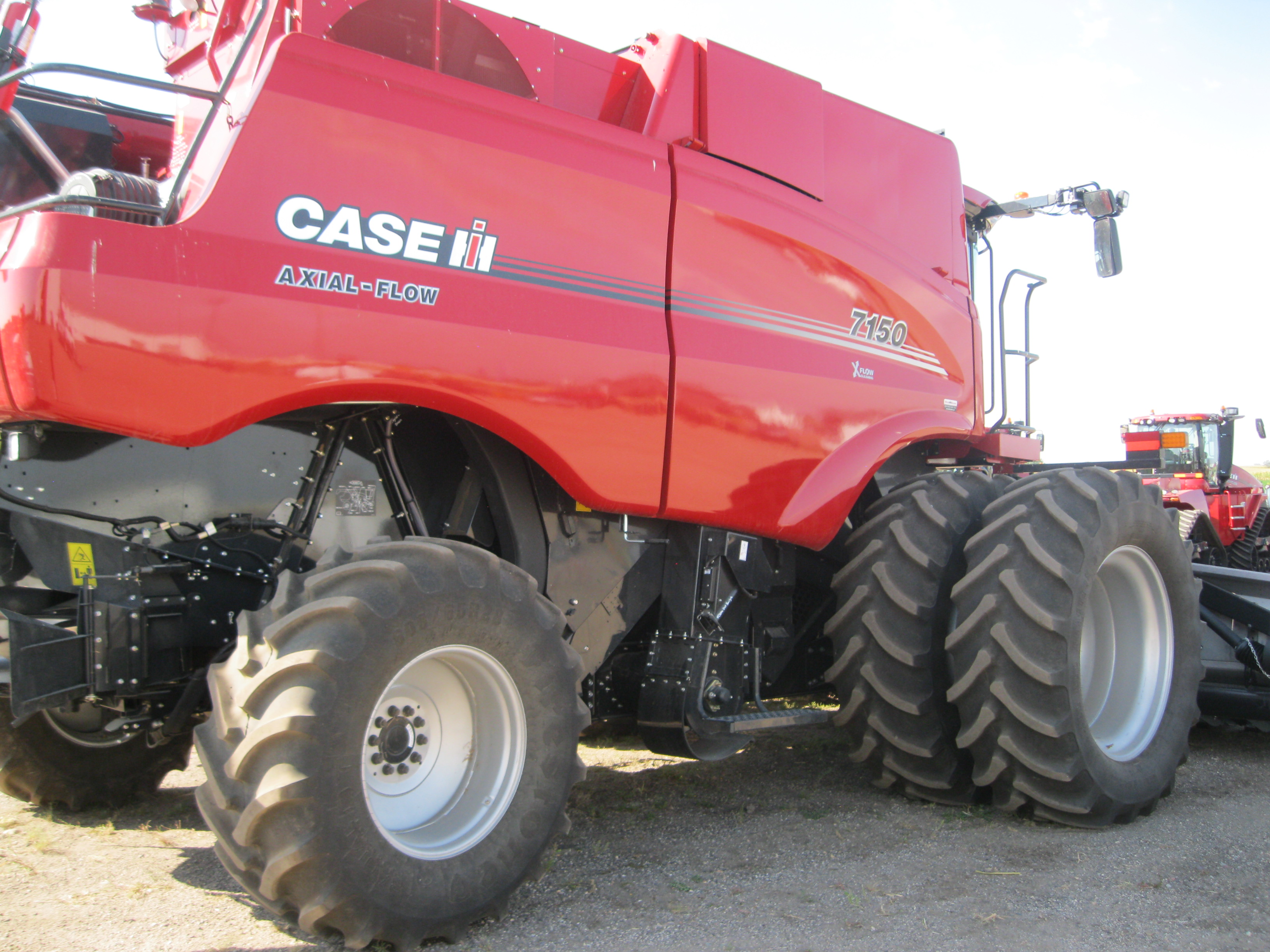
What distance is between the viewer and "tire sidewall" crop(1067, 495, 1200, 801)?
3.97m

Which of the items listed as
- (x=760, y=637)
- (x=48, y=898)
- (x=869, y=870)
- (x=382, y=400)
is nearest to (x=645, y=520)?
(x=760, y=637)

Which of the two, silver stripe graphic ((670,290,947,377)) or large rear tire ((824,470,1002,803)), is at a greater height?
silver stripe graphic ((670,290,947,377))

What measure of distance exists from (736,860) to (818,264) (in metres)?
2.28

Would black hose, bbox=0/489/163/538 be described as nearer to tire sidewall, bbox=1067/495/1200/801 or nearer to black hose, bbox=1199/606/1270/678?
tire sidewall, bbox=1067/495/1200/801

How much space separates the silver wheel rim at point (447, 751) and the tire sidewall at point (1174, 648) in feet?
7.19

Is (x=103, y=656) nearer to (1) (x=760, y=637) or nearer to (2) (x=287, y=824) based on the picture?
(2) (x=287, y=824)

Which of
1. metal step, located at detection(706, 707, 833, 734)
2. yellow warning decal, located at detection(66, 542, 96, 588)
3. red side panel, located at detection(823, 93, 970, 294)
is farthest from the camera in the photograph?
red side panel, located at detection(823, 93, 970, 294)

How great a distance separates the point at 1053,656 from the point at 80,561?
130 inches

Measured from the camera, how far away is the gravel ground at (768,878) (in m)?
2.96

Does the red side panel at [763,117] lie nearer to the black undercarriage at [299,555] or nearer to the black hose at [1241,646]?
the black undercarriage at [299,555]

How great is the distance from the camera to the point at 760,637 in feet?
14.1

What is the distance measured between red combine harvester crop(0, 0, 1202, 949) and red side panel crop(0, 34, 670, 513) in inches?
0.4

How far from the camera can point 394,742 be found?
2.89 metres

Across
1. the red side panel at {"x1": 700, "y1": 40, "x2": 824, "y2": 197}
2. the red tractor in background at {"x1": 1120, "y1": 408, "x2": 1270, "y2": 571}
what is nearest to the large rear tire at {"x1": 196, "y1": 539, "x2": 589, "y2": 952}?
the red side panel at {"x1": 700, "y1": 40, "x2": 824, "y2": 197}
